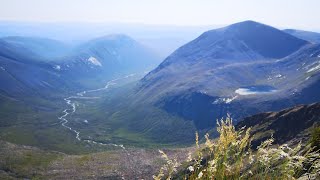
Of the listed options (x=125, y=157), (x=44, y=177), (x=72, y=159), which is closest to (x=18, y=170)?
(x=44, y=177)

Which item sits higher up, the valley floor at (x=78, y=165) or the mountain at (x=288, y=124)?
the mountain at (x=288, y=124)

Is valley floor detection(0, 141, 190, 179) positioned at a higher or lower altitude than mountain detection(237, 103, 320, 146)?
lower

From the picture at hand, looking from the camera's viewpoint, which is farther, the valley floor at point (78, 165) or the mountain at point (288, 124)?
the valley floor at point (78, 165)

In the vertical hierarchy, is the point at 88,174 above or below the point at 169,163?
below

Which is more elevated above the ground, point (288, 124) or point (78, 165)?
point (288, 124)

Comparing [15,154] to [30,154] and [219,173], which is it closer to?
[30,154]

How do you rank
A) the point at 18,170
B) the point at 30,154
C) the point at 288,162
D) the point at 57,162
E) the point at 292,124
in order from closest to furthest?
the point at 288,162 < the point at 292,124 < the point at 18,170 < the point at 57,162 < the point at 30,154

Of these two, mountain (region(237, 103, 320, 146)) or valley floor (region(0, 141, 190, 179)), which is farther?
valley floor (region(0, 141, 190, 179))

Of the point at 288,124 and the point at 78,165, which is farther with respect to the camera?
the point at 78,165
